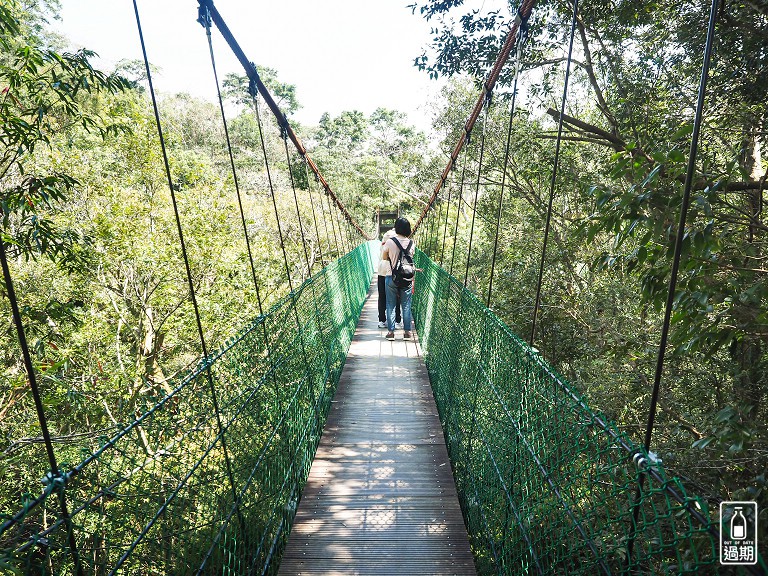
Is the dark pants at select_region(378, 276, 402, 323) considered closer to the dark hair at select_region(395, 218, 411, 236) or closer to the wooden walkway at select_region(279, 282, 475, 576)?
the dark hair at select_region(395, 218, 411, 236)

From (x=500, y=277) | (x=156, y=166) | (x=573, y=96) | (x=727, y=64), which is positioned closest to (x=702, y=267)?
(x=727, y=64)

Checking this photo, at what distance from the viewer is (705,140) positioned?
3.54 meters

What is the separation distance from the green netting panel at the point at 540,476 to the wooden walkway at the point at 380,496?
0.40 ft

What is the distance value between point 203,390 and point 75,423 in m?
7.92

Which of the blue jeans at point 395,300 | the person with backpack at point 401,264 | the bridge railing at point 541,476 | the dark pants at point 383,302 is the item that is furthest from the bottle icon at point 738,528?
the dark pants at point 383,302

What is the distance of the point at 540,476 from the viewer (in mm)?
1418

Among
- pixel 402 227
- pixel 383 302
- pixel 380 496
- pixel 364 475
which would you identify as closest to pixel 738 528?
pixel 380 496

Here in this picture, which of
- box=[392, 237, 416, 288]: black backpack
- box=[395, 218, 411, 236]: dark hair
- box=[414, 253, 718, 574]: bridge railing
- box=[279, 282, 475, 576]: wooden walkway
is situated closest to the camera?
box=[414, 253, 718, 574]: bridge railing

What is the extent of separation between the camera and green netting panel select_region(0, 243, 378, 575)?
1.08 meters

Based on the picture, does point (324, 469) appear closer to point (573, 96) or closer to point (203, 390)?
point (203, 390)

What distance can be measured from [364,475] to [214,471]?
1.20 m

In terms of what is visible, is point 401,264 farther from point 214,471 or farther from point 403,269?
point 214,471

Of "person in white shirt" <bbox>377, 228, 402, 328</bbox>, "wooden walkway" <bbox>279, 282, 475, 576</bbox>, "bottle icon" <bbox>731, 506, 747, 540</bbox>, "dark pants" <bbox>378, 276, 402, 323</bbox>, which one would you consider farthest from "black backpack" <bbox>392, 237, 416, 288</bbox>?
"bottle icon" <bbox>731, 506, 747, 540</bbox>

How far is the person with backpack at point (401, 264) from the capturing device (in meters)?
4.39
